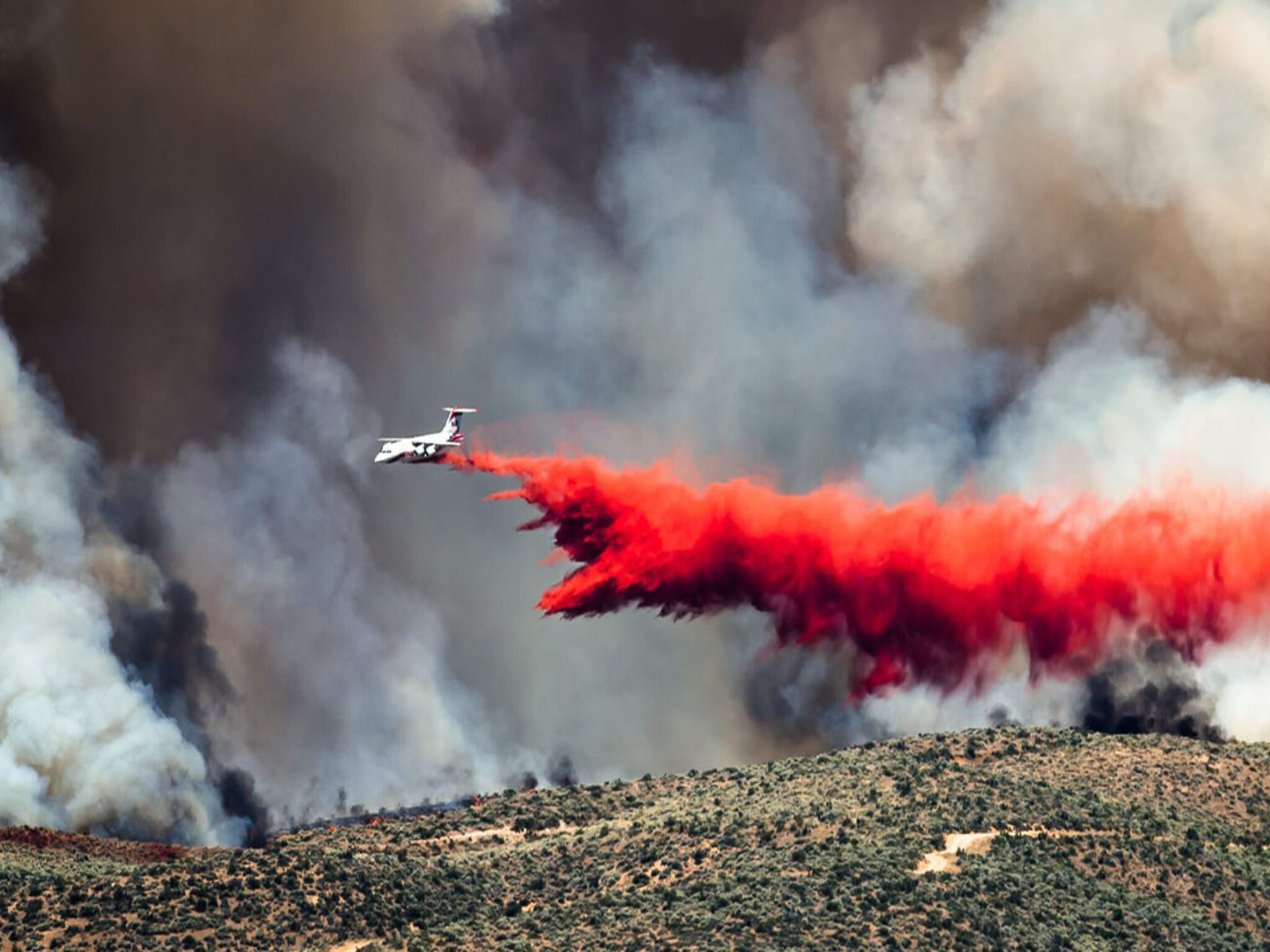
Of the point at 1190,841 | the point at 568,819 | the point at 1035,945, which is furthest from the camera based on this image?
the point at 568,819

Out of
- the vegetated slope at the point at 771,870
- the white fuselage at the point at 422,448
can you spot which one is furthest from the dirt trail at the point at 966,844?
the white fuselage at the point at 422,448

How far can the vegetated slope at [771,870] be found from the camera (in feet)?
389

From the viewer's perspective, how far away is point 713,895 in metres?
122

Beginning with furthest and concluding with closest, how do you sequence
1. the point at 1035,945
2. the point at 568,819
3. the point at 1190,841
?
the point at 568,819 < the point at 1190,841 < the point at 1035,945

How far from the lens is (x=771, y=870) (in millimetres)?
125062

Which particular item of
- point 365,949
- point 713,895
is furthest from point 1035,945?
point 365,949

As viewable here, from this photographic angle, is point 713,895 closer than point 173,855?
Yes

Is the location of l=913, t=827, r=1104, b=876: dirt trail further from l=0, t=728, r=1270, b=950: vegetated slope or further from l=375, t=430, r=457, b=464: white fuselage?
l=375, t=430, r=457, b=464: white fuselage

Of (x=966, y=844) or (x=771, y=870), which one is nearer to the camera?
(x=771, y=870)

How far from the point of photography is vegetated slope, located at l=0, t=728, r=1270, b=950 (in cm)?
11862

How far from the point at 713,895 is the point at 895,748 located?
3489 cm

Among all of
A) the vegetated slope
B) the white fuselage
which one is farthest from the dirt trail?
the white fuselage

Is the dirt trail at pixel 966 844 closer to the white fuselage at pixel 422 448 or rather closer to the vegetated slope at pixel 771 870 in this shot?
the vegetated slope at pixel 771 870

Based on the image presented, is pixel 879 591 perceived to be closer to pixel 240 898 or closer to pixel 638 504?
pixel 638 504
